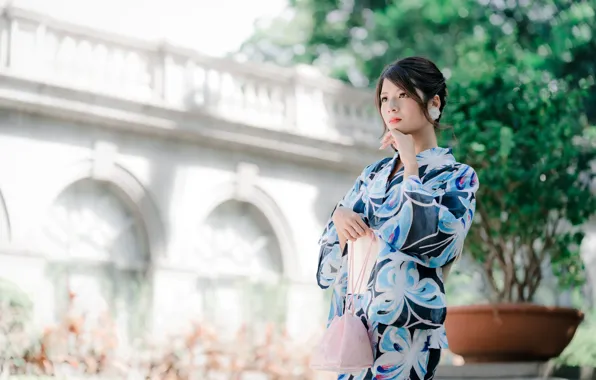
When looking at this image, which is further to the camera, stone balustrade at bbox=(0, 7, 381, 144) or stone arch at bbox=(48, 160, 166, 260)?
→ stone arch at bbox=(48, 160, 166, 260)

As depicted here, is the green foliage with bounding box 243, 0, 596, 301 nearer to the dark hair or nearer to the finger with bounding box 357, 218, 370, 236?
the dark hair

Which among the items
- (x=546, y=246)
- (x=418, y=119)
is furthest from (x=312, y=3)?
(x=418, y=119)

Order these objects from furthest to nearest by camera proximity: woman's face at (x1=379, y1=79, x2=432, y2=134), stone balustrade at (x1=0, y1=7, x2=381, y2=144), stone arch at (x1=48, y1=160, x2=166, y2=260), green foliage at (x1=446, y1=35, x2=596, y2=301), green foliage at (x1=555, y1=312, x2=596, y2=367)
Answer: stone arch at (x1=48, y1=160, x2=166, y2=260)
stone balustrade at (x1=0, y1=7, x2=381, y2=144)
green foliage at (x1=555, y1=312, x2=596, y2=367)
green foliage at (x1=446, y1=35, x2=596, y2=301)
woman's face at (x1=379, y1=79, x2=432, y2=134)

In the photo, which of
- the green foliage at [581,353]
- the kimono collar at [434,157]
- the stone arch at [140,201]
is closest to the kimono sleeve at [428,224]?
the kimono collar at [434,157]

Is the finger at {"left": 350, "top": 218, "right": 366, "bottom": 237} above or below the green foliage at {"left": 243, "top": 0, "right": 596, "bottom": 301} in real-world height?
below

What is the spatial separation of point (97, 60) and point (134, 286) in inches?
87.7

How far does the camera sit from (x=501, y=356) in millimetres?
4832

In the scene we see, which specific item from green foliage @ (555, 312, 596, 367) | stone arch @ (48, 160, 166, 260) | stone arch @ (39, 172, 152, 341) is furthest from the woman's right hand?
stone arch @ (48, 160, 166, 260)

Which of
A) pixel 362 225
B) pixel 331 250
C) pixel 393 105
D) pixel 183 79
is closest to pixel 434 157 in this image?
pixel 393 105

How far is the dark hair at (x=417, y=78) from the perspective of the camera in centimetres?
254

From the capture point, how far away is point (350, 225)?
2.50 m

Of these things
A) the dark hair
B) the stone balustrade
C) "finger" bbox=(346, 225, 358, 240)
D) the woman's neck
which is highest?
the stone balustrade

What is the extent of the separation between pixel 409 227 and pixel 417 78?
1.45 ft

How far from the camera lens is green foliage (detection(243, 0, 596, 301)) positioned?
5.36 meters
